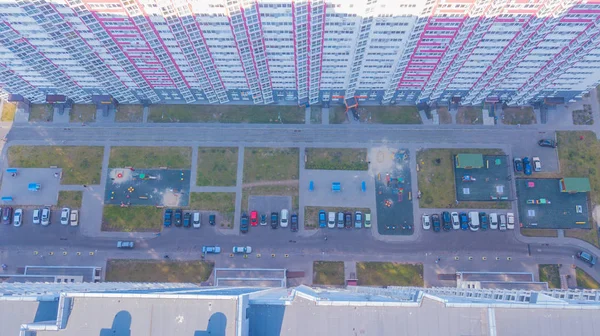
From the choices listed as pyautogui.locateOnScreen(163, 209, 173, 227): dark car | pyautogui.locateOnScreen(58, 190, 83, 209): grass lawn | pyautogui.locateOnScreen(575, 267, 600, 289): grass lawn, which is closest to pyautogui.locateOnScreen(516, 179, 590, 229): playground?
pyautogui.locateOnScreen(575, 267, 600, 289): grass lawn

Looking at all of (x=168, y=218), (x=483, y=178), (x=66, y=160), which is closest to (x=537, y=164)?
(x=483, y=178)

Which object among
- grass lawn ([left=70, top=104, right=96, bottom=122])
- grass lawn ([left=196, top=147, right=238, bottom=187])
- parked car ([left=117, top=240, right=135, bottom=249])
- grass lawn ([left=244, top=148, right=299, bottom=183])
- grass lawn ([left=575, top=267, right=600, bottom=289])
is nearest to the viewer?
grass lawn ([left=575, top=267, right=600, bottom=289])

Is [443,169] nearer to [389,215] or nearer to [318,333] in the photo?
[389,215]

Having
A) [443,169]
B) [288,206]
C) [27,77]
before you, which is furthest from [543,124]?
[27,77]

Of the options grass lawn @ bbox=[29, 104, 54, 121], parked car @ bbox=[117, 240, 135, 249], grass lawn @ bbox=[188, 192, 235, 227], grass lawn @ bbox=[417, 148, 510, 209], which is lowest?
parked car @ bbox=[117, 240, 135, 249]

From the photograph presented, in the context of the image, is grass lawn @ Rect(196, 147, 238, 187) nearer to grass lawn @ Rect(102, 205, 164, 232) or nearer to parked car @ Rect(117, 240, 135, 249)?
grass lawn @ Rect(102, 205, 164, 232)

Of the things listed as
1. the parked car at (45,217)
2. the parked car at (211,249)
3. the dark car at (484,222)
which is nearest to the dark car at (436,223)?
the dark car at (484,222)
